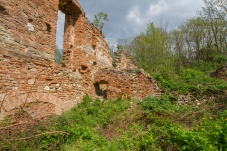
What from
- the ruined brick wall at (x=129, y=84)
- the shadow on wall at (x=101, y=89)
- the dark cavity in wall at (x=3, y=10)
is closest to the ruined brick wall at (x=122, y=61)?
the shadow on wall at (x=101, y=89)

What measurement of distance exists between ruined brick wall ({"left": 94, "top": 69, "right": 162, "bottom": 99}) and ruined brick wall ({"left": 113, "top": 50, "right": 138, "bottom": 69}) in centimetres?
245

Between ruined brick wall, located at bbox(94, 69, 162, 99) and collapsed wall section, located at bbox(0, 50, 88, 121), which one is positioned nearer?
collapsed wall section, located at bbox(0, 50, 88, 121)

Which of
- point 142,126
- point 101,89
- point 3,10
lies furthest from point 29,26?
point 142,126

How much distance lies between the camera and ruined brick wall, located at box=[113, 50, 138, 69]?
35.9 feet

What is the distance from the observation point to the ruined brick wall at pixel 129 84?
→ 26.5 ft

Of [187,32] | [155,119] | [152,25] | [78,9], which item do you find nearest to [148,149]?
[155,119]

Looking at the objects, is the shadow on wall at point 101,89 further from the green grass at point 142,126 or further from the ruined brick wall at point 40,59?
the green grass at point 142,126

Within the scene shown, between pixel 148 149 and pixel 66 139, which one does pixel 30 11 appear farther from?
pixel 148 149

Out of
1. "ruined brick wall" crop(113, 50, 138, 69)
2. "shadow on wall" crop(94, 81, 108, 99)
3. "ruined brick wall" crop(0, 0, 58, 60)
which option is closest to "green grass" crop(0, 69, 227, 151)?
"shadow on wall" crop(94, 81, 108, 99)

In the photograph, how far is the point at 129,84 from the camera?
8.14 meters

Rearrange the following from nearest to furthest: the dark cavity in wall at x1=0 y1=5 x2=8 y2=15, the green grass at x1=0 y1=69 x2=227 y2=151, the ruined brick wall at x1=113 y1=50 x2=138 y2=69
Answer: the green grass at x1=0 y1=69 x2=227 y2=151, the dark cavity in wall at x1=0 y1=5 x2=8 y2=15, the ruined brick wall at x1=113 y1=50 x2=138 y2=69

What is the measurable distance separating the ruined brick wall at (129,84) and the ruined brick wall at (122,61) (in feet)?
8.04

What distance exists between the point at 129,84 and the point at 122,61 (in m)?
3.43

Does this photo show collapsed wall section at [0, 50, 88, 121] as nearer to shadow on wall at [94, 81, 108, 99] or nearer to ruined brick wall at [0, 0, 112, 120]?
ruined brick wall at [0, 0, 112, 120]
